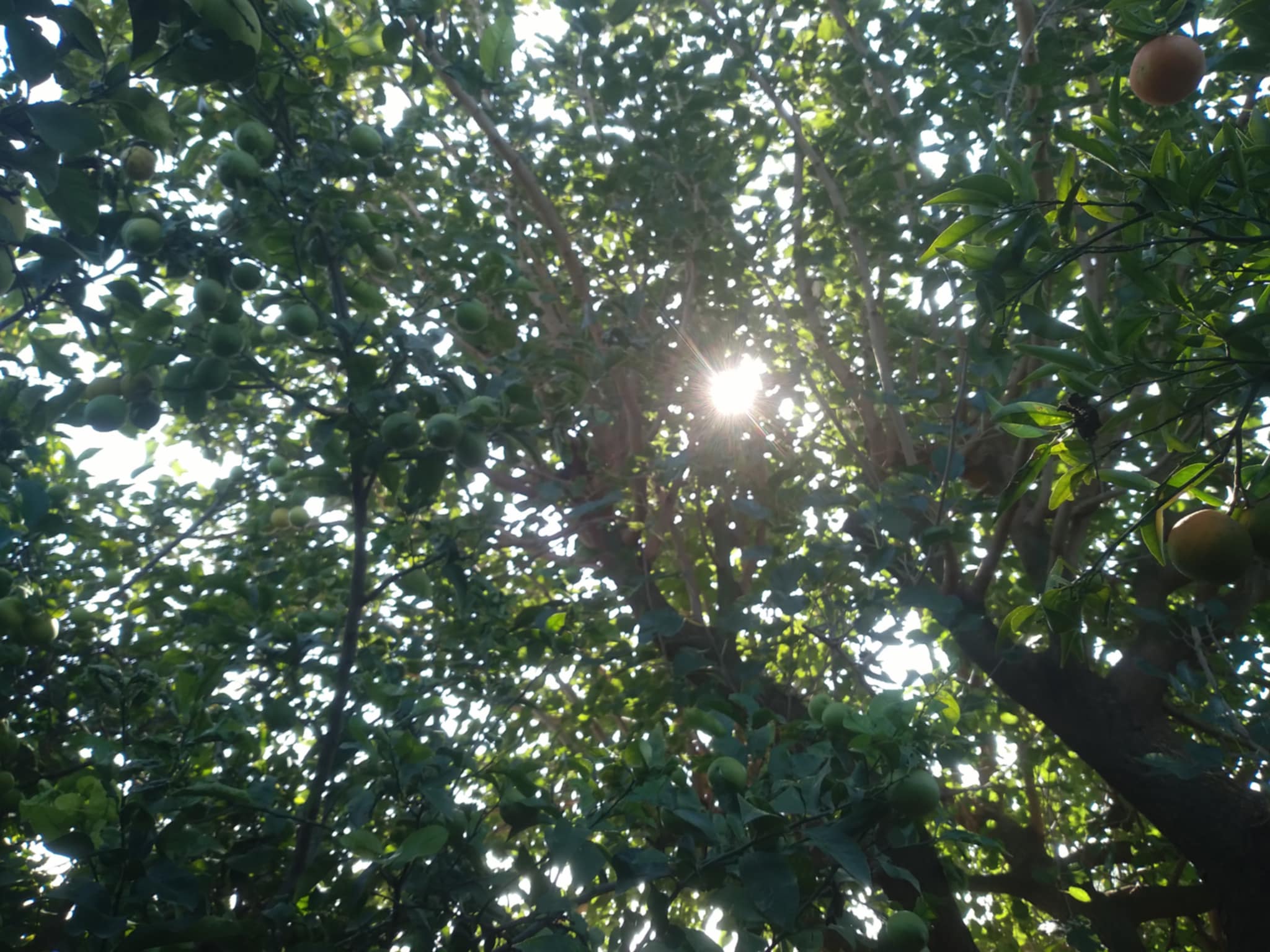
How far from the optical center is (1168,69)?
1880 mm

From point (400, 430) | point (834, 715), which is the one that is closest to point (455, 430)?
point (400, 430)

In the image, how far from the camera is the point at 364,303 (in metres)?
2.47

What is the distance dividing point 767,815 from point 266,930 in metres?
0.98

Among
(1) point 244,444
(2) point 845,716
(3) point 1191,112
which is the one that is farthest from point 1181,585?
(1) point 244,444

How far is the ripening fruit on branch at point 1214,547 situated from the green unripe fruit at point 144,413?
2.49 meters

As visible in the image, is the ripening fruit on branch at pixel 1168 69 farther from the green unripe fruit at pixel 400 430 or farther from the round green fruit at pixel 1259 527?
the green unripe fruit at pixel 400 430

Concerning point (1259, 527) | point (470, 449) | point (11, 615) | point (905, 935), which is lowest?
point (905, 935)

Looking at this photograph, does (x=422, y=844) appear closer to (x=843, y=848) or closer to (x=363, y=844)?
(x=363, y=844)

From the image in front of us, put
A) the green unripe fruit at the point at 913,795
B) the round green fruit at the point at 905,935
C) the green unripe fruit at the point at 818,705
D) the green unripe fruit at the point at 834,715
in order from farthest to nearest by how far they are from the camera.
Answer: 1. the green unripe fruit at the point at 818,705
2. the green unripe fruit at the point at 834,715
3. the round green fruit at the point at 905,935
4. the green unripe fruit at the point at 913,795

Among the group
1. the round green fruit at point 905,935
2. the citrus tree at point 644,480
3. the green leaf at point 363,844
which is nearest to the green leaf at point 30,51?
the citrus tree at point 644,480

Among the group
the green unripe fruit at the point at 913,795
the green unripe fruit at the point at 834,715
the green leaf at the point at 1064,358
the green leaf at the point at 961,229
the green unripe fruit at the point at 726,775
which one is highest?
the green leaf at the point at 961,229

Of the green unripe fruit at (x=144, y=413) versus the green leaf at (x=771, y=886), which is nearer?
the green leaf at (x=771, y=886)

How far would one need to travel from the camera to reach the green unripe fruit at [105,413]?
7.64 ft

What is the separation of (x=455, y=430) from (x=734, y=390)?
215 centimetres
